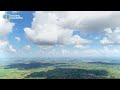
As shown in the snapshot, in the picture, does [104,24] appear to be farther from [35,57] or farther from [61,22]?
[35,57]

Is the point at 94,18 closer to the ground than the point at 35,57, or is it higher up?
higher up
